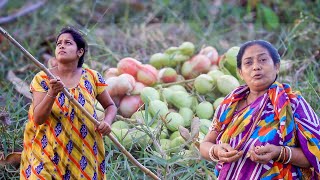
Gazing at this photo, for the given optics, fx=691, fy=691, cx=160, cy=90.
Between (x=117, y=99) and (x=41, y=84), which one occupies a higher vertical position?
(x=41, y=84)

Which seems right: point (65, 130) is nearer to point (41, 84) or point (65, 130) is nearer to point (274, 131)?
point (41, 84)

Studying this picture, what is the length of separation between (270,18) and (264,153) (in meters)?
3.75

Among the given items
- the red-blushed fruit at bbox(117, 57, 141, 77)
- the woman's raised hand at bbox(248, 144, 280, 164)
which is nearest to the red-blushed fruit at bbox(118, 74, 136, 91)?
the red-blushed fruit at bbox(117, 57, 141, 77)

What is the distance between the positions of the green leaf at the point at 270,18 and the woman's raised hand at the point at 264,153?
11.6 feet

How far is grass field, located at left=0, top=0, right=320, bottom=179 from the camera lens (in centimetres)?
353

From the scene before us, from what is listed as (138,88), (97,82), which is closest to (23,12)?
(138,88)

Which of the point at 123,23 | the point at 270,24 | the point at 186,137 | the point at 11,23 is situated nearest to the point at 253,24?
the point at 270,24

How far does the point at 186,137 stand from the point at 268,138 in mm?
761

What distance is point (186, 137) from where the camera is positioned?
3.19 metres

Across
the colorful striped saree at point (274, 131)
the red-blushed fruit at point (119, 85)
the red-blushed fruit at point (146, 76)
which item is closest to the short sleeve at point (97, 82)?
the colorful striped saree at point (274, 131)

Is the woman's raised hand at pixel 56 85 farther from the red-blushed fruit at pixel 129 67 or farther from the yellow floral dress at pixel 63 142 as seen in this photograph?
the red-blushed fruit at pixel 129 67

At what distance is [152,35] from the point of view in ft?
17.2

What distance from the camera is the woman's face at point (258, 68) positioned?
8.32 feet

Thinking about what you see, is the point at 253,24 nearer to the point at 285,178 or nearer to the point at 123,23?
the point at 123,23
